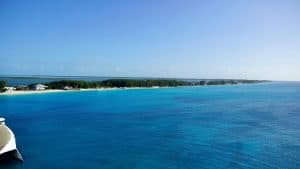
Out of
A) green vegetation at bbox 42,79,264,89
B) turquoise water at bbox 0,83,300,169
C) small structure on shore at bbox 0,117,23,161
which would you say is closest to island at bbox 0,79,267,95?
green vegetation at bbox 42,79,264,89

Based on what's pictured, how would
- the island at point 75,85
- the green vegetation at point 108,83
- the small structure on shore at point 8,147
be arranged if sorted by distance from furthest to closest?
the green vegetation at point 108,83 → the island at point 75,85 → the small structure on shore at point 8,147

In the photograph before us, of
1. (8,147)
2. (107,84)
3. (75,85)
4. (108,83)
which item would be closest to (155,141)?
(8,147)

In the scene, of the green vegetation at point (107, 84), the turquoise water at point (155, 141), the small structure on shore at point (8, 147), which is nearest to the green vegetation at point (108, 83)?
the green vegetation at point (107, 84)

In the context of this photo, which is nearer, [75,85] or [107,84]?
[75,85]

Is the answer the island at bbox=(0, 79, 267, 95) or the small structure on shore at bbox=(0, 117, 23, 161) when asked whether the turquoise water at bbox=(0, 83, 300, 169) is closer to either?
the small structure on shore at bbox=(0, 117, 23, 161)

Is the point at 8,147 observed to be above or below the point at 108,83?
below

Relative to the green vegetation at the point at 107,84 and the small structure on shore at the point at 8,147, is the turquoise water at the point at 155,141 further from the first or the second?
the green vegetation at the point at 107,84

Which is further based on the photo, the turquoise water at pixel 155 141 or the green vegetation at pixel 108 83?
the green vegetation at pixel 108 83

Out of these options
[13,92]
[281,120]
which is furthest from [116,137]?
[13,92]

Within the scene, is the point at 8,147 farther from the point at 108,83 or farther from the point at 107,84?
the point at 108,83

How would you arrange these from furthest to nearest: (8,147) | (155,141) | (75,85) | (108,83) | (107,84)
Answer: (108,83)
(107,84)
(75,85)
(155,141)
(8,147)

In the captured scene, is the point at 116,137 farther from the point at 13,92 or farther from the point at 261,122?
the point at 13,92
